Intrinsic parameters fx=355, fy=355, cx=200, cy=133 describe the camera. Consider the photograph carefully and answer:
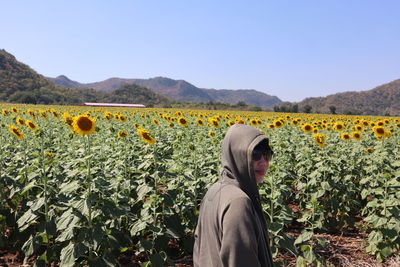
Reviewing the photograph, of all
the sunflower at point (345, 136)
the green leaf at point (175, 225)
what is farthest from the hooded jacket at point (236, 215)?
the sunflower at point (345, 136)

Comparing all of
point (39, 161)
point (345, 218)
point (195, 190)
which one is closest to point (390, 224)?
point (345, 218)

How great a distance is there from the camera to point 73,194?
13.7 ft

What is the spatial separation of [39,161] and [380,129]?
678 centimetres

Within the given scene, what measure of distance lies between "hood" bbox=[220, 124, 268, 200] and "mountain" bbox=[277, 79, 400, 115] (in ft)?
328

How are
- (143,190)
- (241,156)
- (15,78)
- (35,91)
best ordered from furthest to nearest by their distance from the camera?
(15,78) < (35,91) < (143,190) < (241,156)

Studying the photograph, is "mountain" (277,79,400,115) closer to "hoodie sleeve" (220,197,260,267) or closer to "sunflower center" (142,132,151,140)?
"sunflower center" (142,132,151,140)

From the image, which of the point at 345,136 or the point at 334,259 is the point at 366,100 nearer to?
the point at 345,136

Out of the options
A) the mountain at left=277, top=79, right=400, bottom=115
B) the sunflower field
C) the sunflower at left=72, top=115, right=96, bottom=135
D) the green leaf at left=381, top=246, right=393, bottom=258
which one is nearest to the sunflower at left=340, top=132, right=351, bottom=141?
the sunflower field

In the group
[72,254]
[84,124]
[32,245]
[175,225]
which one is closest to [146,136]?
[84,124]

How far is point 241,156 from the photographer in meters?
1.76

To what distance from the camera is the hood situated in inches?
68.6

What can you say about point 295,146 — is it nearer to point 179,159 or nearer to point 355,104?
point 179,159

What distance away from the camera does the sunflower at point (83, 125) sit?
4250mm

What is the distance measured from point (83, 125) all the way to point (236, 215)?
122 inches
